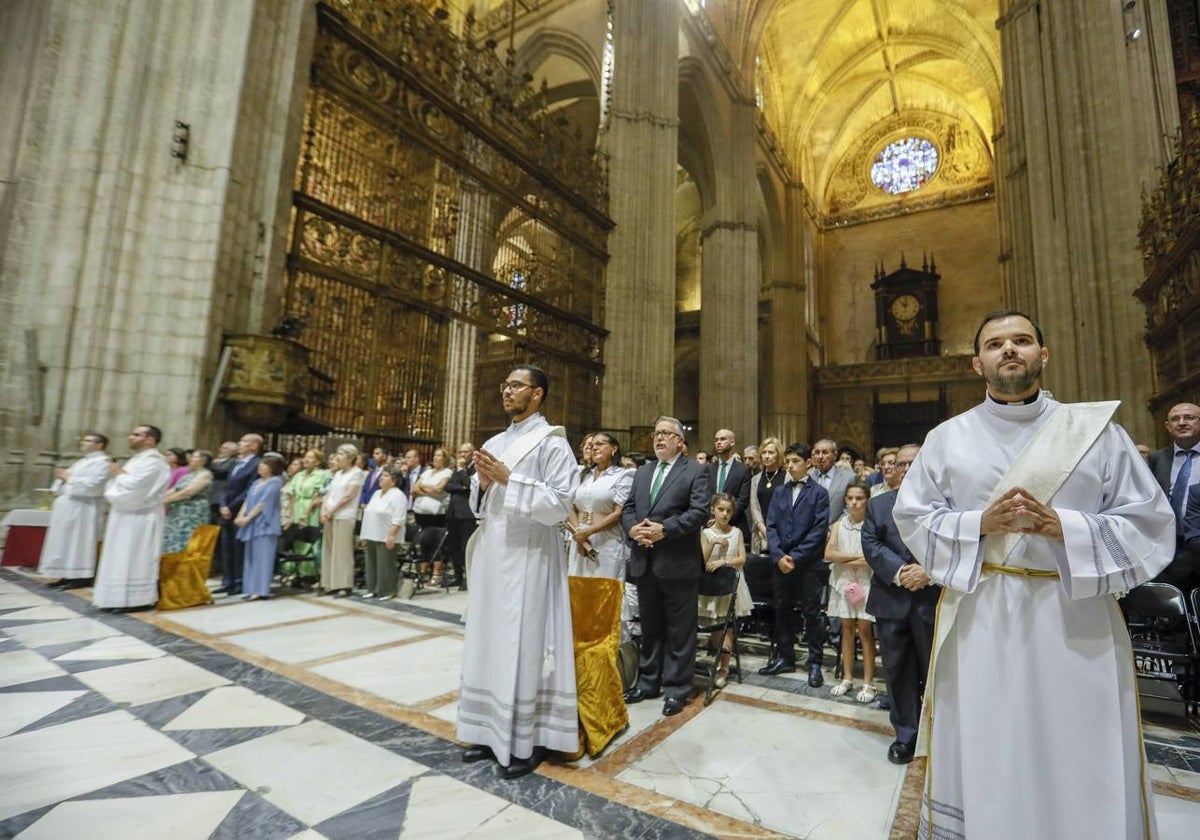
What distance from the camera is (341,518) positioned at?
→ 631cm

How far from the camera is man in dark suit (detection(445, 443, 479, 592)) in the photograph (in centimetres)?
679

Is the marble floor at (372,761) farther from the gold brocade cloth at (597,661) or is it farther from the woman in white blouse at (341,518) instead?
the woman in white blouse at (341,518)

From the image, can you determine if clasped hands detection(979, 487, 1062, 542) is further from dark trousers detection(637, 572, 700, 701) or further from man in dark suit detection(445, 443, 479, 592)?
man in dark suit detection(445, 443, 479, 592)

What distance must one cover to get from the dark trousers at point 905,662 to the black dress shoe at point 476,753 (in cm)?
185

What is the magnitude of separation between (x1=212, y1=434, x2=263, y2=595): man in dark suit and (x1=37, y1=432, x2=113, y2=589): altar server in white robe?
1021 millimetres

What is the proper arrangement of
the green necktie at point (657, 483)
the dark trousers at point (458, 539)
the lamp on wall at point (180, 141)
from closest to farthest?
the green necktie at point (657, 483), the lamp on wall at point (180, 141), the dark trousers at point (458, 539)

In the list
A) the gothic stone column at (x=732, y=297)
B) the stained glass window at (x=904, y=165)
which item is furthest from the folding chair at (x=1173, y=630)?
the stained glass window at (x=904, y=165)

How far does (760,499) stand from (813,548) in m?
1.58

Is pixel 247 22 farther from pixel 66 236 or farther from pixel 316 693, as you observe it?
pixel 316 693

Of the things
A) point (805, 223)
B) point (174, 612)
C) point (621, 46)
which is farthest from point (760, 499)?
point (805, 223)

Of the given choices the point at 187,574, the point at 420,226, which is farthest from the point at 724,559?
the point at 420,226

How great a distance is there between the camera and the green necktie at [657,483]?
3566 mm

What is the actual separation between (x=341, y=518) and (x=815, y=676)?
16.1 feet

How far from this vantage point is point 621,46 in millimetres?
13703
